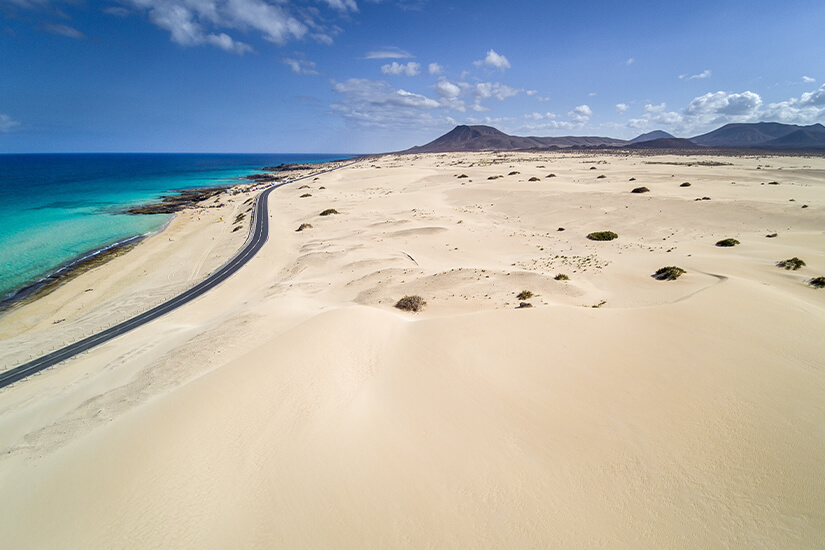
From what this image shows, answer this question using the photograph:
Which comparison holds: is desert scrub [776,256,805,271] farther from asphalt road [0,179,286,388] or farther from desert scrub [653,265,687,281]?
asphalt road [0,179,286,388]

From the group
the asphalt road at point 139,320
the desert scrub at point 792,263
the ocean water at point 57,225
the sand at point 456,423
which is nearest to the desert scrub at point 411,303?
the sand at point 456,423

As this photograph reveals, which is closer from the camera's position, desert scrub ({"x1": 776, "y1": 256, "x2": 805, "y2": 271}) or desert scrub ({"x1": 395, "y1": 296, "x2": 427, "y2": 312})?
desert scrub ({"x1": 395, "y1": 296, "x2": 427, "y2": 312})

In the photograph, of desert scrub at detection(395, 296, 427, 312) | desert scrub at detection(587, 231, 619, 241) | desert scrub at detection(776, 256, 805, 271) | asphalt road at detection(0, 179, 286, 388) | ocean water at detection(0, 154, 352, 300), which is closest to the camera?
desert scrub at detection(395, 296, 427, 312)

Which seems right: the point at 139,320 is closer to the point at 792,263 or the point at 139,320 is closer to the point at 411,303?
the point at 411,303

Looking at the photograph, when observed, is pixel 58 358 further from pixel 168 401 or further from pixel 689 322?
pixel 689 322

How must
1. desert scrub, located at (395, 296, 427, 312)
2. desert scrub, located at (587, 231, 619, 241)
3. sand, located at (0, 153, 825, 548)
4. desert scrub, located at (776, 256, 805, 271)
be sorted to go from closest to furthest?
1. sand, located at (0, 153, 825, 548)
2. desert scrub, located at (395, 296, 427, 312)
3. desert scrub, located at (776, 256, 805, 271)
4. desert scrub, located at (587, 231, 619, 241)

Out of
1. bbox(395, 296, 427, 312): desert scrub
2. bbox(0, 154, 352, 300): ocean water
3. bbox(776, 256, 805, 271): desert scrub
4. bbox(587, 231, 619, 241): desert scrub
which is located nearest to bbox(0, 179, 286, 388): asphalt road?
bbox(395, 296, 427, 312): desert scrub
